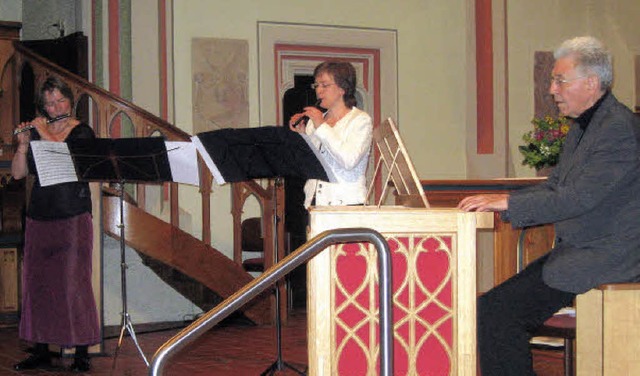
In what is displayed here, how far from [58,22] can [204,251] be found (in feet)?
12.3

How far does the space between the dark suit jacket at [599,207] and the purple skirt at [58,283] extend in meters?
3.18

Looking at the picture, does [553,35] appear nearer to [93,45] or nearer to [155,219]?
[93,45]

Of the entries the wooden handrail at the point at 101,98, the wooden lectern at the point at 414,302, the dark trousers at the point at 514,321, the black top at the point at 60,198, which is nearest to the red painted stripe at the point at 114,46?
the wooden handrail at the point at 101,98

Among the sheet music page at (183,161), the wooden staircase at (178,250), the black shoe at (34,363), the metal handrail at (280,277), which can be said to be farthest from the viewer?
the wooden staircase at (178,250)

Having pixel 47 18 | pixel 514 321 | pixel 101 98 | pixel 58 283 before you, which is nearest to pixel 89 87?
pixel 101 98

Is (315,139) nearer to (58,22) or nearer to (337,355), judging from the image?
(337,355)

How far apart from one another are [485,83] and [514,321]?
6872 mm

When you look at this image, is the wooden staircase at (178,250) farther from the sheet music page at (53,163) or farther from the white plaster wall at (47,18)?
the white plaster wall at (47,18)

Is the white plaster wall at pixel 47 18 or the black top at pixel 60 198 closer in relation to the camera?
the black top at pixel 60 198

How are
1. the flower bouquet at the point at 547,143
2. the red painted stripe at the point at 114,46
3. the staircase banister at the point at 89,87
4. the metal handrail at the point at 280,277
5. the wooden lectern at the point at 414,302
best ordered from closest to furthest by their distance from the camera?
1. the metal handrail at the point at 280,277
2. the wooden lectern at the point at 414,302
3. the staircase banister at the point at 89,87
4. the flower bouquet at the point at 547,143
5. the red painted stripe at the point at 114,46

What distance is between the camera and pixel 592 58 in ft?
10.5

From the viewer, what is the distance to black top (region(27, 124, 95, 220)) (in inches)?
211

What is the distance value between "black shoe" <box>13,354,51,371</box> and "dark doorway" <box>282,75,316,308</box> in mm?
3572

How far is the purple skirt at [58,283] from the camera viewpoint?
547 cm
